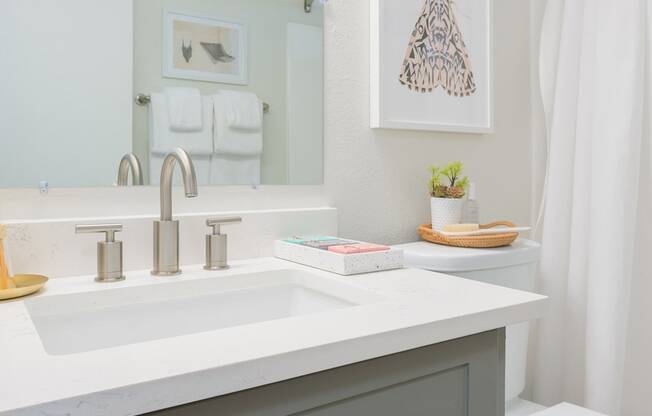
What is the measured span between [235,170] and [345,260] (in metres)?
0.36

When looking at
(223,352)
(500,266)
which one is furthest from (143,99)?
(500,266)

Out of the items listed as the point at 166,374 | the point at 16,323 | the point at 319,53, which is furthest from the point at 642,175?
the point at 16,323

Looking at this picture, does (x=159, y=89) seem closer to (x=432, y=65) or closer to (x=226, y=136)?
(x=226, y=136)

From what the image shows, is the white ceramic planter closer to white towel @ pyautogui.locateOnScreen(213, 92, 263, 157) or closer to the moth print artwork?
the moth print artwork

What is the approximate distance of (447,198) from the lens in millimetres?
1411

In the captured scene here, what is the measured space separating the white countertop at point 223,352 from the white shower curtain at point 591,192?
27.2 inches

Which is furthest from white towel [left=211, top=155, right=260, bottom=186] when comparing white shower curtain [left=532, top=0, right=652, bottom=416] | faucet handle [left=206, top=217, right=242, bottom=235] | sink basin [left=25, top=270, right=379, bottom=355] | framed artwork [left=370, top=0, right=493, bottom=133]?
white shower curtain [left=532, top=0, right=652, bottom=416]

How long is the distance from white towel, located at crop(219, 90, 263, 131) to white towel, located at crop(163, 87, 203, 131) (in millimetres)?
65

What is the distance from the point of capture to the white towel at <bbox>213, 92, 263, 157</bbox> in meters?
1.15

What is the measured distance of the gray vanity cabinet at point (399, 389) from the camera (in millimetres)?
597

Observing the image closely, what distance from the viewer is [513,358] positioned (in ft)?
4.50

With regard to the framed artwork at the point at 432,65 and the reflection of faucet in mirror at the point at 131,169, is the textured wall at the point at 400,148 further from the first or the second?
the reflection of faucet in mirror at the point at 131,169

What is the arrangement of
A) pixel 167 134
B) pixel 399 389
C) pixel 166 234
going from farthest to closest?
pixel 167 134, pixel 166 234, pixel 399 389

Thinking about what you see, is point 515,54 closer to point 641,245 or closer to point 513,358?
point 641,245
